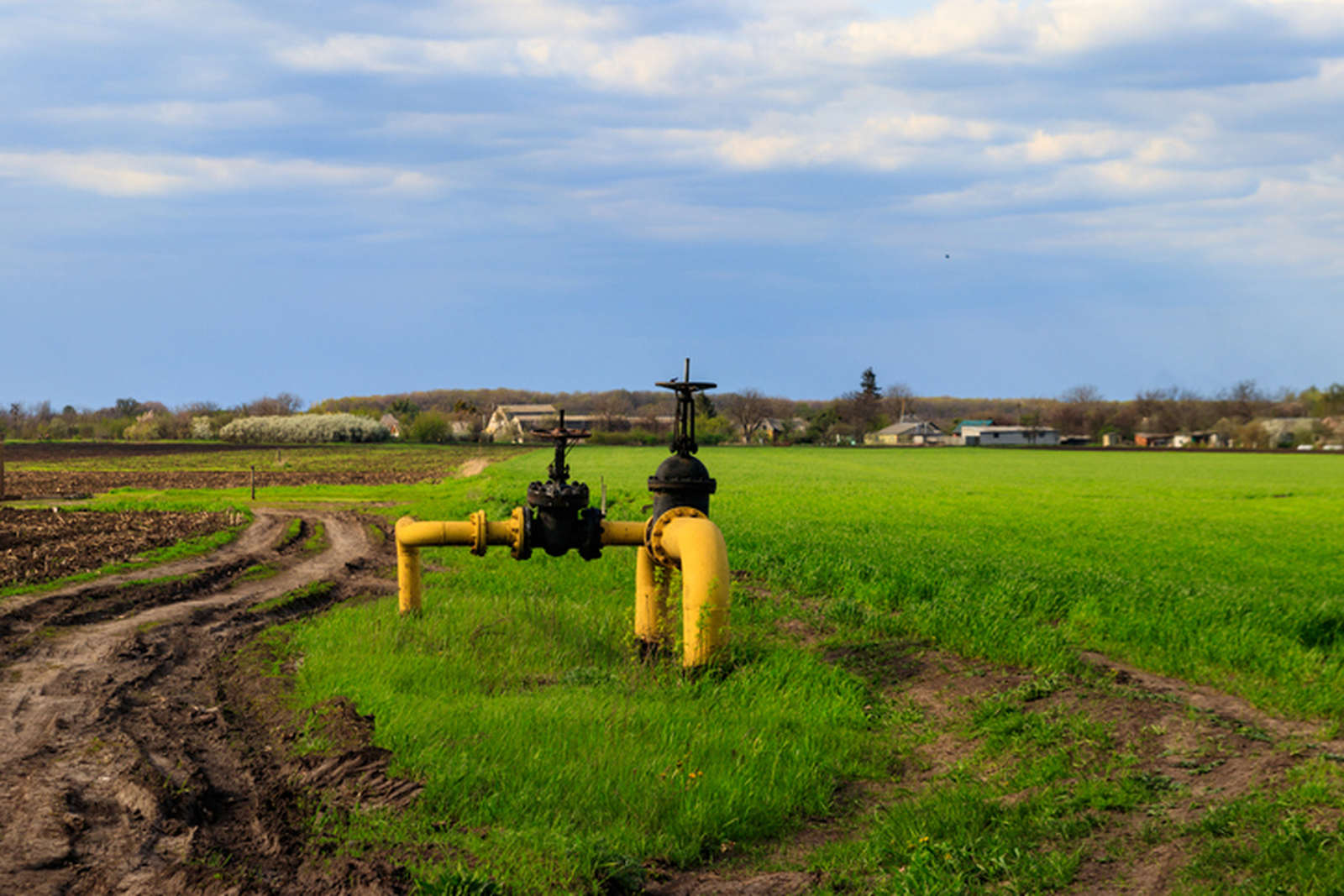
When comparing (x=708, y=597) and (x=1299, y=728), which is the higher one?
(x=708, y=597)

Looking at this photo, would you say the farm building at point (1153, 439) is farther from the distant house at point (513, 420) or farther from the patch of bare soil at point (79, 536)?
the patch of bare soil at point (79, 536)

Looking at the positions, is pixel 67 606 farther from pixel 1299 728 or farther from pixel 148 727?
pixel 1299 728

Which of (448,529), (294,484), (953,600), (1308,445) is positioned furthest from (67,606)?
(1308,445)

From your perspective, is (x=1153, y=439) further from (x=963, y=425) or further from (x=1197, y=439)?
(x=963, y=425)

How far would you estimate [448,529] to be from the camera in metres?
12.4

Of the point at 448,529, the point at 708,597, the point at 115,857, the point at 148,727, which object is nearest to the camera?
the point at 115,857

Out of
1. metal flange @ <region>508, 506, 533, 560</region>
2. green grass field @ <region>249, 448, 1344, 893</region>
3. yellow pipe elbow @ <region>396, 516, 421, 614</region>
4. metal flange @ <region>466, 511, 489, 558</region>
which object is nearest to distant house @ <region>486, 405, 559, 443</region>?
green grass field @ <region>249, 448, 1344, 893</region>

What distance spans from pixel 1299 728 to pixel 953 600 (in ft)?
16.4

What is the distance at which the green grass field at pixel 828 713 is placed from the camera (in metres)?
6.29

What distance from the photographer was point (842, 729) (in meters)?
9.12

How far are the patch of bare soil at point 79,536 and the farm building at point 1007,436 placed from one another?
4784 inches

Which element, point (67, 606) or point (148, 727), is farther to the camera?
point (67, 606)

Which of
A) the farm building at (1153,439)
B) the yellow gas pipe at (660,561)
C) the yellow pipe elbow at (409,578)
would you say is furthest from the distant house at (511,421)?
the yellow gas pipe at (660,561)

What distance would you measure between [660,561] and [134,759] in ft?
18.8
